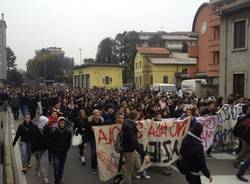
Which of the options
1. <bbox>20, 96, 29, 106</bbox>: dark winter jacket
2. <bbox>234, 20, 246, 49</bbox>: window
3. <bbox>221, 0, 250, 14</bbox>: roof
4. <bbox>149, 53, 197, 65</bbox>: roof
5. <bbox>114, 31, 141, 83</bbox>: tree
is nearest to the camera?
<bbox>221, 0, 250, 14</bbox>: roof

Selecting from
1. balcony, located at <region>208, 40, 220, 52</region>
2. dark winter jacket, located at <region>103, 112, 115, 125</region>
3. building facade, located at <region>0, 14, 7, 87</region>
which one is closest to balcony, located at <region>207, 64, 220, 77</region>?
balcony, located at <region>208, 40, 220, 52</region>

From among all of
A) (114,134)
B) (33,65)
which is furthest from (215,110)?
(33,65)

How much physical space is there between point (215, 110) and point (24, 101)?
49.8 feet

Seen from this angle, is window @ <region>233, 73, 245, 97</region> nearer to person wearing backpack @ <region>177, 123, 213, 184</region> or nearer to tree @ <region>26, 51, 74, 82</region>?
person wearing backpack @ <region>177, 123, 213, 184</region>

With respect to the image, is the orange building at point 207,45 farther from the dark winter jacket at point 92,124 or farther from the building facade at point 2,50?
the building facade at point 2,50

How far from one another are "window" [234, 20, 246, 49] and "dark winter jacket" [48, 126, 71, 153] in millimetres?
17853

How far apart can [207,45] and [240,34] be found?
20884 mm

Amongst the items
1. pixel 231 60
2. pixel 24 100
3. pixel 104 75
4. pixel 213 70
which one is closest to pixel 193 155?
pixel 231 60

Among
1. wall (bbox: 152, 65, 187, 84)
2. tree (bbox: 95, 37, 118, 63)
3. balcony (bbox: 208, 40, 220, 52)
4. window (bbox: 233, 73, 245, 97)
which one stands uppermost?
tree (bbox: 95, 37, 118, 63)

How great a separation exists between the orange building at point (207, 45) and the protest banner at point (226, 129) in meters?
25.7

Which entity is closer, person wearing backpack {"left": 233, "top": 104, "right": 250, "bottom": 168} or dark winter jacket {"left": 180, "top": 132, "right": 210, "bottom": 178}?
dark winter jacket {"left": 180, "top": 132, "right": 210, "bottom": 178}

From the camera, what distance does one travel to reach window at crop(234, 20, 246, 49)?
25089 millimetres

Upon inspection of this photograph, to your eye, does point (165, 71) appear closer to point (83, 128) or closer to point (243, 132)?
point (83, 128)

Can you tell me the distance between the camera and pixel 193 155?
7.13m
